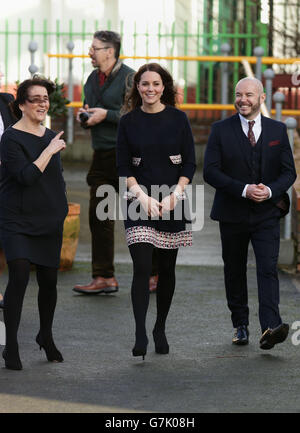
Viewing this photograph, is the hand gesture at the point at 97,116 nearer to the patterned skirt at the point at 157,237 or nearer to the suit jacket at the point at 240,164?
the suit jacket at the point at 240,164

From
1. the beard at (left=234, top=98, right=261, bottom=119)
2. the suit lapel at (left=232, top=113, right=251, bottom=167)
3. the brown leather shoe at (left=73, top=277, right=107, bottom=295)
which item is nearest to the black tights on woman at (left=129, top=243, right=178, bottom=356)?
the suit lapel at (left=232, top=113, right=251, bottom=167)

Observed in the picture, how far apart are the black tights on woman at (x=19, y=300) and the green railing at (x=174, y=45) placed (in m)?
9.38

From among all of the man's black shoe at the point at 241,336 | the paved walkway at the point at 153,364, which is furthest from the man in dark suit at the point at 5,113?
the man's black shoe at the point at 241,336

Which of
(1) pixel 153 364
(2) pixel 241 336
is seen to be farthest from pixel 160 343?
(2) pixel 241 336

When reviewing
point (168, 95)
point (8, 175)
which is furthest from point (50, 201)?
point (168, 95)

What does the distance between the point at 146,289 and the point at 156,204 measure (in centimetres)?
49

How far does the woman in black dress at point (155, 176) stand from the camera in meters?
Answer: 7.47

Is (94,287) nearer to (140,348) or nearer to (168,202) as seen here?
(168,202)

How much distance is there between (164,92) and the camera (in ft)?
25.7

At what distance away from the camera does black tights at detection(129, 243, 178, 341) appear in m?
7.42

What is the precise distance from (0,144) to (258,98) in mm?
1556

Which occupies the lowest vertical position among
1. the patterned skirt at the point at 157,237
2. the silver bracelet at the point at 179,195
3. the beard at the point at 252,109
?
the patterned skirt at the point at 157,237

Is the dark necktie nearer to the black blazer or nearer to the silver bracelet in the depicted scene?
the silver bracelet
